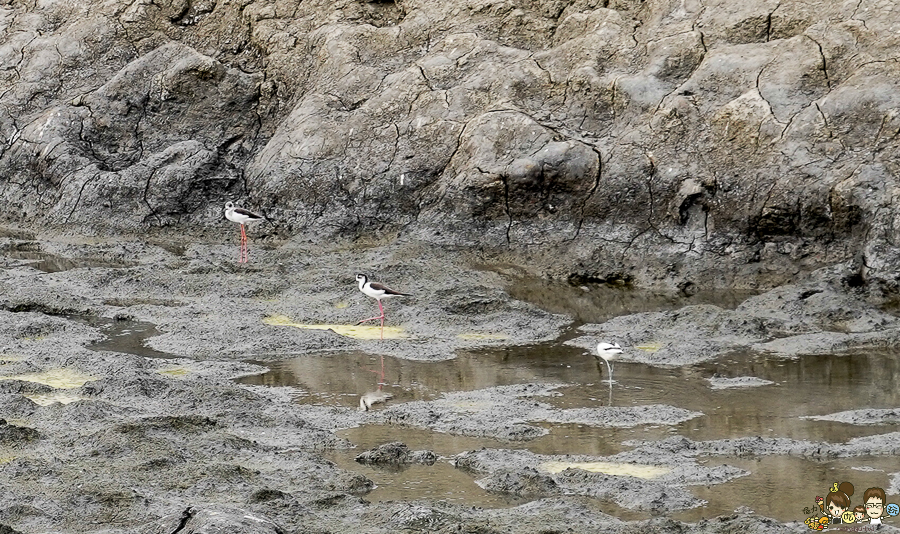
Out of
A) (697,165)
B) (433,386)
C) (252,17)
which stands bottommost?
(433,386)

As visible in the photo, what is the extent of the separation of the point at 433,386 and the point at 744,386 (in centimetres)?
230

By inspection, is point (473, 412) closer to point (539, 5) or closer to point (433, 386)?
point (433, 386)

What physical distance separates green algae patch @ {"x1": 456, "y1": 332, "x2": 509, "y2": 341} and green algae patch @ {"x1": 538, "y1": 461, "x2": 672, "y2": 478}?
3361 mm

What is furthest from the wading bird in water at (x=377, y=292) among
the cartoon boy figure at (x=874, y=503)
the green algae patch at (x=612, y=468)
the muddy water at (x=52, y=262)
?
the cartoon boy figure at (x=874, y=503)

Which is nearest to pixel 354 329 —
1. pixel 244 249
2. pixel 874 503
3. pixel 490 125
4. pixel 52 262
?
pixel 244 249

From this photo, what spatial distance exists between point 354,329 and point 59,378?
2.82 metres

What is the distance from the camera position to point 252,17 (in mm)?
16672

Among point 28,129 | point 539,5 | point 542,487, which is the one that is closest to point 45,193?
point 28,129

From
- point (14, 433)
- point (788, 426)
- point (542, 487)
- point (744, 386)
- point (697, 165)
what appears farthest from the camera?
point (697, 165)

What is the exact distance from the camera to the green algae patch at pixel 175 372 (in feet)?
31.0

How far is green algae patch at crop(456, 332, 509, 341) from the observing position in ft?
34.6

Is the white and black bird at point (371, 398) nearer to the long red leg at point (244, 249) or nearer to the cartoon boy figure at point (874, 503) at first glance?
the cartoon boy figure at point (874, 503)

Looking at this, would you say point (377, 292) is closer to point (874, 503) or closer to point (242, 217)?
point (242, 217)

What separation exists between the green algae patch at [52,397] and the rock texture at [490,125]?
5.67 m
